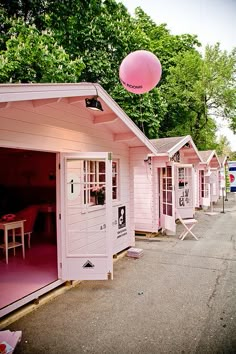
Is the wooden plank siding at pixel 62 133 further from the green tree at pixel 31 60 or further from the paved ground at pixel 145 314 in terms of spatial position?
the green tree at pixel 31 60

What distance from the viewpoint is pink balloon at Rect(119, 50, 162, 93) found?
12.8 feet

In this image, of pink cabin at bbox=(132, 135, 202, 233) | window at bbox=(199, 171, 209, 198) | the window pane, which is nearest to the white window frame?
pink cabin at bbox=(132, 135, 202, 233)

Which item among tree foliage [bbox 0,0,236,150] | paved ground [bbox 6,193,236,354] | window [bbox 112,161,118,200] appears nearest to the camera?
paved ground [bbox 6,193,236,354]

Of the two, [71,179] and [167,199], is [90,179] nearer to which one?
[71,179]

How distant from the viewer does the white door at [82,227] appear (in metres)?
4.29

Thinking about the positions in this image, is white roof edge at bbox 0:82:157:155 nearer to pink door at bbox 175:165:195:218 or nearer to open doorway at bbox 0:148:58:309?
open doorway at bbox 0:148:58:309

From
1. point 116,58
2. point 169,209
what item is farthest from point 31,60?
point 169,209

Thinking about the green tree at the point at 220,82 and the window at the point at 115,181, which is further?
the green tree at the point at 220,82

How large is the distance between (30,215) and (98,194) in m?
2.22

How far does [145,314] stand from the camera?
11.6 feet

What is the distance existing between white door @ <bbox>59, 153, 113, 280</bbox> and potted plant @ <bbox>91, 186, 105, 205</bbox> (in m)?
0.07

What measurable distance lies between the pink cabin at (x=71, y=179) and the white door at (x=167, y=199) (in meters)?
2.03

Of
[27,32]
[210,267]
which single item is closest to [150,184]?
[210,267]

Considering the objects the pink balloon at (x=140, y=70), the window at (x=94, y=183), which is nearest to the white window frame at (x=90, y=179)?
the window at (x=94, y=183)
